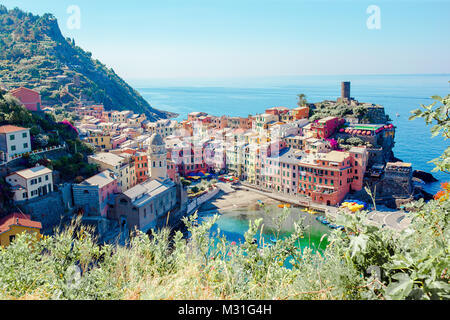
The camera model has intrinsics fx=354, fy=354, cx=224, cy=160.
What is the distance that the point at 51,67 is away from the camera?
3928 cm

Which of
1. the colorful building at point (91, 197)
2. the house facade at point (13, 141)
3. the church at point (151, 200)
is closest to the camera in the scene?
the house facade at point (13, 141)

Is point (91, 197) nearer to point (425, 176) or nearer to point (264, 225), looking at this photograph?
point (264, 225)

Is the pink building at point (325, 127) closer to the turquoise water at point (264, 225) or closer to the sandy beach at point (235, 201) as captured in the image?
the sandy beach at point (235, 201)

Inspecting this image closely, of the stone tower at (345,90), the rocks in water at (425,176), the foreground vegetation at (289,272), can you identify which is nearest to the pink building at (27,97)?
the foreground vegetation at (289,272)

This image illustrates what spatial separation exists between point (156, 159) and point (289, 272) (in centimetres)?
1475

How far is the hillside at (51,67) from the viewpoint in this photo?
35312 millimetres

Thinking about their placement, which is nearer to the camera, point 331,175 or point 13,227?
point 13,227

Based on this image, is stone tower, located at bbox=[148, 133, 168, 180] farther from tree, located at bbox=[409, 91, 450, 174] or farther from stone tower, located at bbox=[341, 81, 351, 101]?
stone tower, located at bbox=[341, 81, 351, 101]

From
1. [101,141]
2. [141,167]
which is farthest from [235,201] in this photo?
[101,141]

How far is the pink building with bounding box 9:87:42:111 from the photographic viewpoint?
18500 millimetres

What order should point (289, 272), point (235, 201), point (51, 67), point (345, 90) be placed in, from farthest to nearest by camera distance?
→ point (51, 67) < point (345, 90) < point (235, 201) < point (289, 272)

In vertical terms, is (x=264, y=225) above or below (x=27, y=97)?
below

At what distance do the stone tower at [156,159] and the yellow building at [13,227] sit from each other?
6491mm
